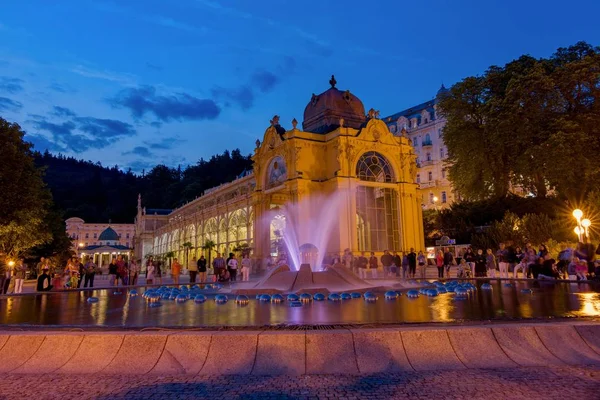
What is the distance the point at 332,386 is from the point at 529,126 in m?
35.6

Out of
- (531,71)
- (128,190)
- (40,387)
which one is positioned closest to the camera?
(40,387)

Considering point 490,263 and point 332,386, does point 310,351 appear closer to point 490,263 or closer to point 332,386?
point 332,386

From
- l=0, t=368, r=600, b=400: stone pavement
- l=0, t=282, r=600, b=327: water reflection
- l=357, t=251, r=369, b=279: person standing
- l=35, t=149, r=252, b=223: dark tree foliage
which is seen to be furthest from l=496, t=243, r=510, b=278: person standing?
l=35, t=149, r=252, b=223: dark tree foliage

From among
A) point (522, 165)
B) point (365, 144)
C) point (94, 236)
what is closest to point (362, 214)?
point (365, 144)

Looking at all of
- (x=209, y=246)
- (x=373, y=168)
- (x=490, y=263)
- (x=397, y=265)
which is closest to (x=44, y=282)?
(x=397, y=265)

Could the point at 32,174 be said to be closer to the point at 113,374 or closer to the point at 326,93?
the point at 326,93

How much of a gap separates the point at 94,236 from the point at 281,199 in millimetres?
128347

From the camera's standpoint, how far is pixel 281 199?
37500 mm

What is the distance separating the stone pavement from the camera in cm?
474

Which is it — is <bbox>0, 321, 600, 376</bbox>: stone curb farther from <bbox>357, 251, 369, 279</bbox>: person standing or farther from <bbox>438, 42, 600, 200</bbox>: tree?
<bbox>438, 42, 600, 200</bbox>: tree

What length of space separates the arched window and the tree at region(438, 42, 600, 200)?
8.70 m

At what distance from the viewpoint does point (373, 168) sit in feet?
120

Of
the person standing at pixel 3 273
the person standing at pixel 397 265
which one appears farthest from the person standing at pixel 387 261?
the person standing at pixel 3 273

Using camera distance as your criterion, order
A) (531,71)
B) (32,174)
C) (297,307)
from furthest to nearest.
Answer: (531,71)
(32,174)
(297,307)
